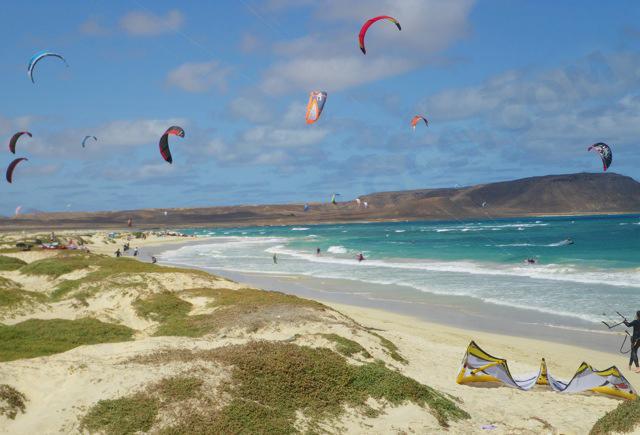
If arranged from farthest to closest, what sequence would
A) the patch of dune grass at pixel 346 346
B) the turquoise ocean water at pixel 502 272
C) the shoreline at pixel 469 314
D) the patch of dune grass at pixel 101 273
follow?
the turquoise ocean water at pixel 502 272 < the patch of dune grass at pixel 101 273 < the shoreline at pixel 469 314 < the patch of dune grass at pixel 346 346

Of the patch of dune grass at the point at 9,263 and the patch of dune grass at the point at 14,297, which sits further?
the patch of dune grass at the point at 9,263

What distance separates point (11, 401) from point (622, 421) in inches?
359

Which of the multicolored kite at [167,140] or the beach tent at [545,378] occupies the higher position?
the multicolored kite at [167,140]

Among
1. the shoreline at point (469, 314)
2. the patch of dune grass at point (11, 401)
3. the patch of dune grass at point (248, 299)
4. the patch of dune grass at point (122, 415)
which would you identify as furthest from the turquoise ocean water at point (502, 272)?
A: the patch of dune grass at point (11, 401)

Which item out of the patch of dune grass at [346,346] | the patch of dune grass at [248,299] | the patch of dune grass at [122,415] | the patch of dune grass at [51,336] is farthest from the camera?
the patch of dune grass at [248,299]

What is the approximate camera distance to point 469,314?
23734mm

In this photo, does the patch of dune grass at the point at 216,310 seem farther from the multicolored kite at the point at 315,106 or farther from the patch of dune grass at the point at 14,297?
the multicolored kite at the point at 315,106

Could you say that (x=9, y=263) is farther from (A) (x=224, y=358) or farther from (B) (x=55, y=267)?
(A) (x=224, y=358)

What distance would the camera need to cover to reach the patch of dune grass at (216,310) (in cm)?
1570

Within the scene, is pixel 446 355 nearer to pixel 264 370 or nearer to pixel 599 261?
pixel 264 370

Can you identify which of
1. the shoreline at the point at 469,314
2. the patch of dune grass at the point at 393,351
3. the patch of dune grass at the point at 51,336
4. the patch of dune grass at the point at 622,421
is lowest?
the shoreline at the point at 469,314

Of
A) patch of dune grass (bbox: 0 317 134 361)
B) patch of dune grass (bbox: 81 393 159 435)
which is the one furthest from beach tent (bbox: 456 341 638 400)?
patch of dune grass (bbox: 0 317 134 361)

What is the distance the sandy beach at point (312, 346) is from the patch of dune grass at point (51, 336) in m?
0.86

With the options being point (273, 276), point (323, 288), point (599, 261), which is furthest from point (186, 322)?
point (599, 261)
